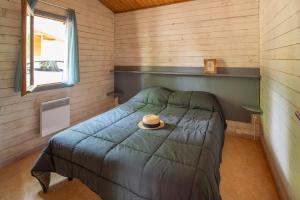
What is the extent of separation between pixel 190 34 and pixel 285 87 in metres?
2.03

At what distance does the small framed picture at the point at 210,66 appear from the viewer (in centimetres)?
309

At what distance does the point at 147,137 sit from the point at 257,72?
2.20 meters

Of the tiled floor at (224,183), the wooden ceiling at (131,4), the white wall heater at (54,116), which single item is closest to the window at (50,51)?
the white wall heater at (54,116)

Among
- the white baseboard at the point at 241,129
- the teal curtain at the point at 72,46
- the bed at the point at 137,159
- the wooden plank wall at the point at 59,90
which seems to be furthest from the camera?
the white baseboard at the point at 241,129

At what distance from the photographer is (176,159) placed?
143 centimetres

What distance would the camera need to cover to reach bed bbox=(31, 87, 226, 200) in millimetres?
1249

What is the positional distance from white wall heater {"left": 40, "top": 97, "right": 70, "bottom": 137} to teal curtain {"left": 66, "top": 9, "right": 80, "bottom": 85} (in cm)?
37

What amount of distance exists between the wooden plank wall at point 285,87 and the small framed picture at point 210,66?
94cm

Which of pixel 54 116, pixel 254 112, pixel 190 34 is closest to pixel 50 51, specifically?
pixel 54 116

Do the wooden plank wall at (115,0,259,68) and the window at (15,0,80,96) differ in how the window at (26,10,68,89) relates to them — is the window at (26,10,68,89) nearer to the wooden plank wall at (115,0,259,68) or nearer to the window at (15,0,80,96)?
the window at (15,0,80,96)

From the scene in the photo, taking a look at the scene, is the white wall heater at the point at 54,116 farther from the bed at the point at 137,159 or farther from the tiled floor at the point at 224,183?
the bed at the point at 137,159

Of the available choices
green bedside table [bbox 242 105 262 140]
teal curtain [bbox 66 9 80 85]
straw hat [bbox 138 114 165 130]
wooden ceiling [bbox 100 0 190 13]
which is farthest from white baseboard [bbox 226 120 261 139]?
teal curtain [bbox 66 9 80 85]

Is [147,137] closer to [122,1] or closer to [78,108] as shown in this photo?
[78,108]

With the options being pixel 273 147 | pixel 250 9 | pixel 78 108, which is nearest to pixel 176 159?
pixel 273 147
